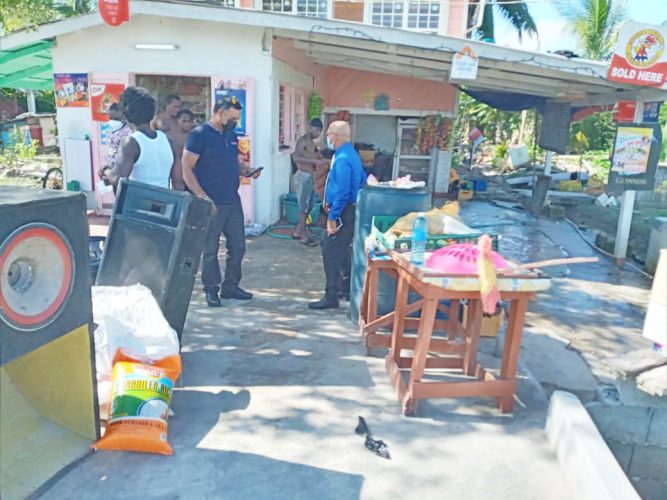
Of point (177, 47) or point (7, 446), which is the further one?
point (177, 47)

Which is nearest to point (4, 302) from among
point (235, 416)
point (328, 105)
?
point (235, 416)

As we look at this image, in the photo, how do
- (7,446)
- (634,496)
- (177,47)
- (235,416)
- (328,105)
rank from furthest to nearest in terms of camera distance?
(328,105)
(177,47)
(235,416)
(7,446)
(634,496)

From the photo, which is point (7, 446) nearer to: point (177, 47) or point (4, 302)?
point (4, 302)

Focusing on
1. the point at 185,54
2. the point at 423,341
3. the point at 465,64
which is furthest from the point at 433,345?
the point at 185,54

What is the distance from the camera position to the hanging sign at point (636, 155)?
7.45m

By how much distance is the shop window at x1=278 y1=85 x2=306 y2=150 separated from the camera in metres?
9.16

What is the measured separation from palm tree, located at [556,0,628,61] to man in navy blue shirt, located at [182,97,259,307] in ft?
65.7

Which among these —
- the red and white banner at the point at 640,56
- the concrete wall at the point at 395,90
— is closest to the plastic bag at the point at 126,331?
the red and white banner at the point at 640,56

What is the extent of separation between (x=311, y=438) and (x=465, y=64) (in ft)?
18.9

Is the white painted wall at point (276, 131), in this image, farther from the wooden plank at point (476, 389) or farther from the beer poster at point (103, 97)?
the wooden plank at point (476, 389)

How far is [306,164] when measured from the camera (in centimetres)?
785

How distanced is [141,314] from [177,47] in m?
5.92

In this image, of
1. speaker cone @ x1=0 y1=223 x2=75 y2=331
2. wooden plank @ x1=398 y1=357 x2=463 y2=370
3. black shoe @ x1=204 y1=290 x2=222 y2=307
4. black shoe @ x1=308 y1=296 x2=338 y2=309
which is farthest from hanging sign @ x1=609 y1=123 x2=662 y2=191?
speaker cone @ x1=0 y1=223 x2=75 y2=331

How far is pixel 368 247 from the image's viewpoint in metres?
4.16
